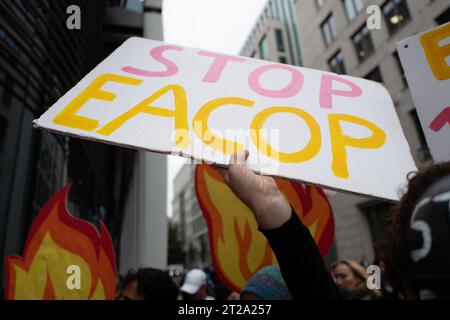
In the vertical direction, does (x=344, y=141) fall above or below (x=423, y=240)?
above

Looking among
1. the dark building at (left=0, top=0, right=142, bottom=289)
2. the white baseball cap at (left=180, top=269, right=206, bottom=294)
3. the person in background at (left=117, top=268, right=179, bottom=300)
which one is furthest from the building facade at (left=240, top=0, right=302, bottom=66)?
the person in background at (left=117, top=268, right=179, bottom=300)

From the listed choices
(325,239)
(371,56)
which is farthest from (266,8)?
(325,239)

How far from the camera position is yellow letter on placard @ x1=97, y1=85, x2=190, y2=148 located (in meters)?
1.17

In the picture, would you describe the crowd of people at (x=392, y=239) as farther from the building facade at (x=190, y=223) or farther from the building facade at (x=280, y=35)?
the building facade at (x=190, y=223)

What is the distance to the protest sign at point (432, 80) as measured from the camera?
120 centimetres

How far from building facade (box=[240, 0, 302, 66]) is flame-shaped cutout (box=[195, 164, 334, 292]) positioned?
24591 mm

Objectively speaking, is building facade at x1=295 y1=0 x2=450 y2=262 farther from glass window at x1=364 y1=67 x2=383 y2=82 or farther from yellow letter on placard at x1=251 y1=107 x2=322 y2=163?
yellow letter on placard at x1=251 y1=107 x2=322 y2=163

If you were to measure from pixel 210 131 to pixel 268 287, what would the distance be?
0.85 meters

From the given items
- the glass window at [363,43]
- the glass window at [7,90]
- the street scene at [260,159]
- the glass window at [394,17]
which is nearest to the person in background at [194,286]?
the street scene at [260,159]

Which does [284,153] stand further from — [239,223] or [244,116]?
[239,223]

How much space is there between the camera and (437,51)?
1372 millimetres

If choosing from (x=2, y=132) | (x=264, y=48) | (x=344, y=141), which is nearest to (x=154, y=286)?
(x=344, y=141)

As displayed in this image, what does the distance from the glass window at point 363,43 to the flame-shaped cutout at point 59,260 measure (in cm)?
1421

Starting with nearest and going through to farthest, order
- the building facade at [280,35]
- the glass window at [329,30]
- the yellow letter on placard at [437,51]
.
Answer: the yellow letter on placard at [437,51]
the glass window at [329,30]
the building facade at [280,35]
